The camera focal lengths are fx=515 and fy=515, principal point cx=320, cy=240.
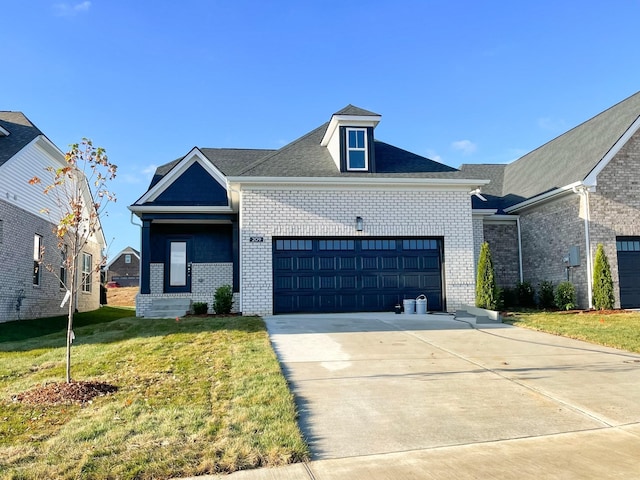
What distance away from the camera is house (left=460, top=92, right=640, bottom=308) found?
16.4 meters

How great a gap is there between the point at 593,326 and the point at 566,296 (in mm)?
4214

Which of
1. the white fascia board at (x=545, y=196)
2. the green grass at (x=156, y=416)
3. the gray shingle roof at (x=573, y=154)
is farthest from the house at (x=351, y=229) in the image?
the green grass at (x=156, y=416)

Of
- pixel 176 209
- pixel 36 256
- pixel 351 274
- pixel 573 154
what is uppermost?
pixel 573 154

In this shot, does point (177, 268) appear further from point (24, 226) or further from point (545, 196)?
point (545, 196)

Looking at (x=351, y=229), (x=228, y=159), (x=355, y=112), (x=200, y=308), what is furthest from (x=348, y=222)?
(x=228, y=159)

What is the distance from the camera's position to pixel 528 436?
497 cm

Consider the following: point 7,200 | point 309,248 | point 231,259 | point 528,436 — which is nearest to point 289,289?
point 309,248

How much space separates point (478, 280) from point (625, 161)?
21.7 ft

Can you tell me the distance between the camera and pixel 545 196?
58.4 feet

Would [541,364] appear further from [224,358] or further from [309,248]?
[309,248]

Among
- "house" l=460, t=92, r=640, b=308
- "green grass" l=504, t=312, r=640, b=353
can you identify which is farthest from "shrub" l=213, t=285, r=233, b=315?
"house" l=460, t=92, r=640, b=308

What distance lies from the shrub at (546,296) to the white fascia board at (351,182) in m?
4.65

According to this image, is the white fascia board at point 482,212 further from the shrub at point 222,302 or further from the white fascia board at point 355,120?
the shrub at point 222,302

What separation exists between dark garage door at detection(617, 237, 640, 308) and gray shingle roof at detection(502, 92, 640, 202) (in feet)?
9.02
